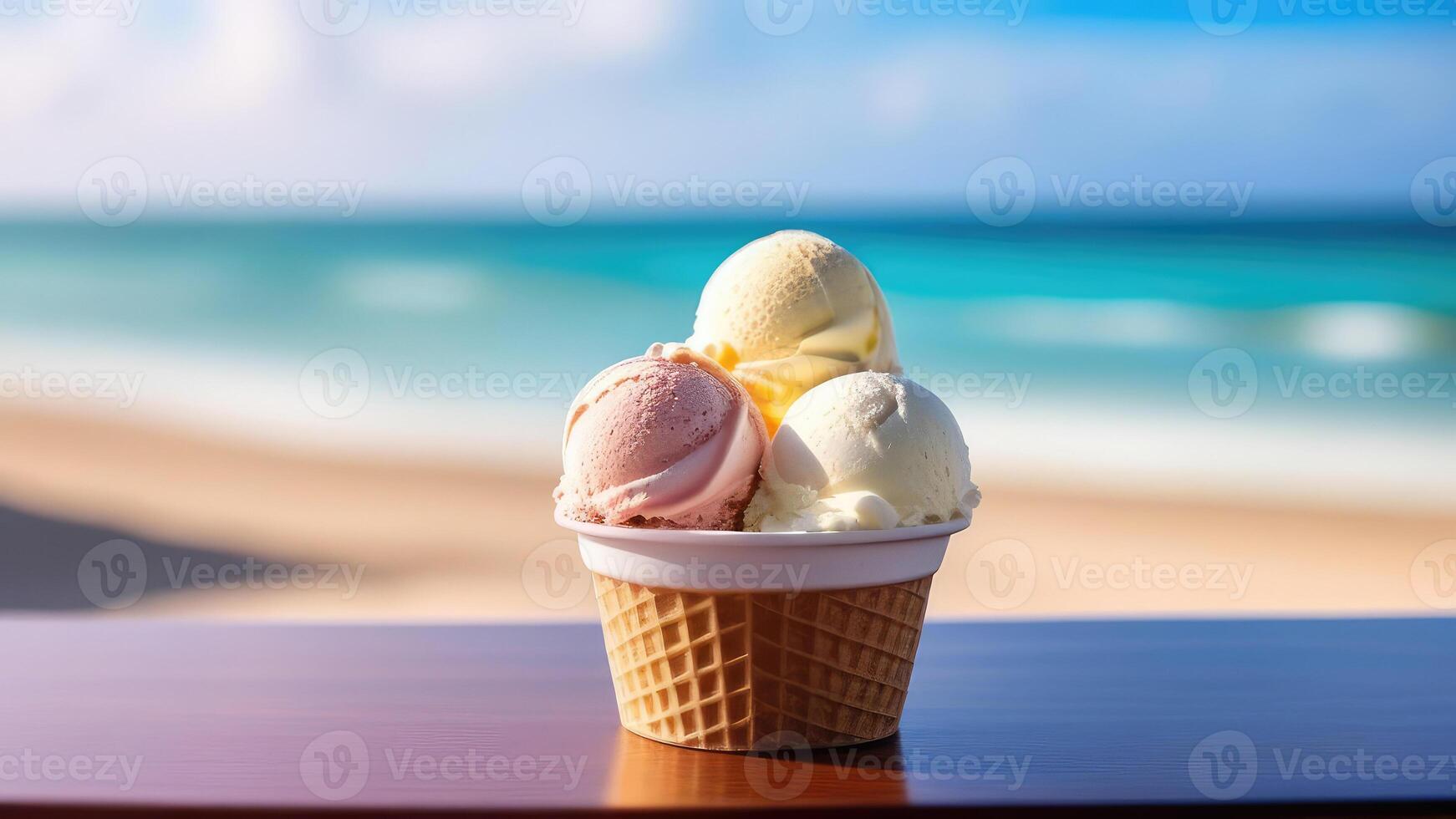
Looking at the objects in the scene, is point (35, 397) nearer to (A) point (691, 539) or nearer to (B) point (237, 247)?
(B) point (237, 247)

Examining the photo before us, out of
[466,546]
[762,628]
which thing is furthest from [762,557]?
[466,546]

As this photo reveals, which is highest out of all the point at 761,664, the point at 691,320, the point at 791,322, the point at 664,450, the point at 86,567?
the point at 791,322

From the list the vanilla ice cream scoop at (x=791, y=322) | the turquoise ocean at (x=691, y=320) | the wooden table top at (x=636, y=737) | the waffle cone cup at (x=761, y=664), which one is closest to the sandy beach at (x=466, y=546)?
the turquoise ocean at (x=691, y=320)

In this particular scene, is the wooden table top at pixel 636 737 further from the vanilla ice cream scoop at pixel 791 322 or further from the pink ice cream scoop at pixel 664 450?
the vanilla ice cream scoop at pixel 791 322

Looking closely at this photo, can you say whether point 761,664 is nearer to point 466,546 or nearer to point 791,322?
point 791,322

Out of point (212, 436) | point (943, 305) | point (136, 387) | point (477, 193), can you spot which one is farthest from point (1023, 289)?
point (136, 387)

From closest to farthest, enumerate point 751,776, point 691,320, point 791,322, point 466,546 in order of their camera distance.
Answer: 1. point 751,776
2. point 791,322
3. point 466,546
4. point 691,320
